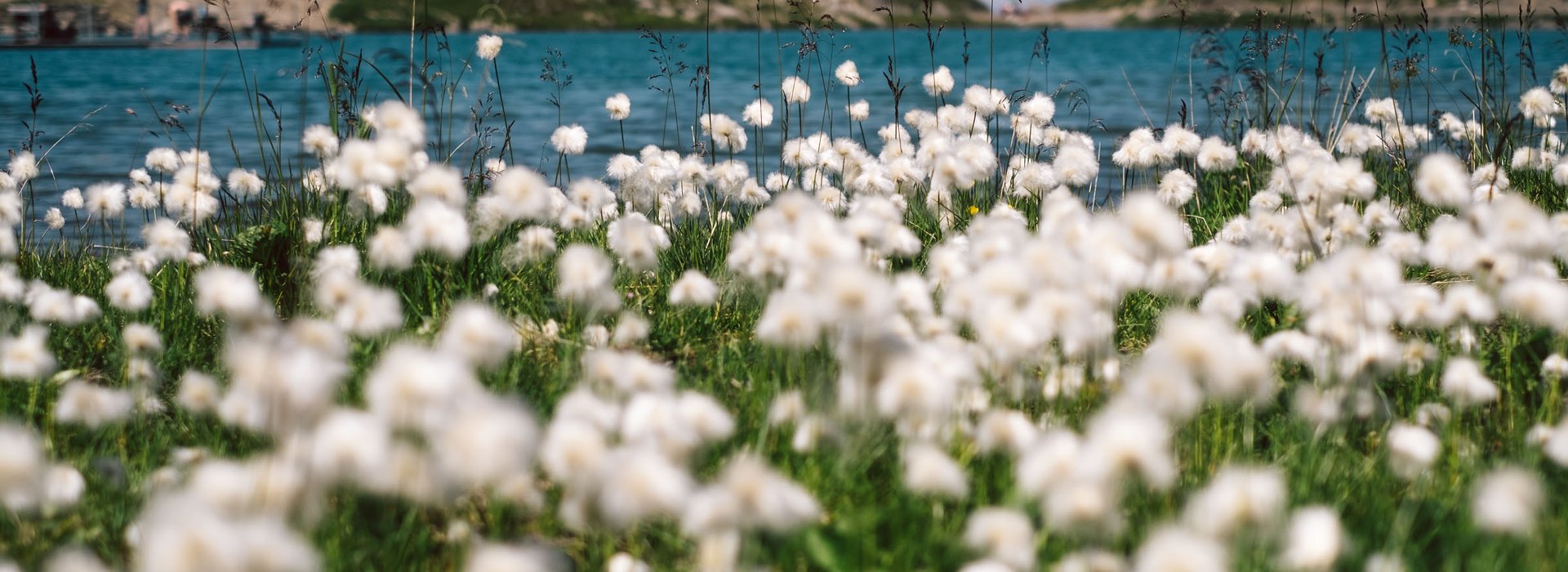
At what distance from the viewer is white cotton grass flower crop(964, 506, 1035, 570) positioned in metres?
1.66

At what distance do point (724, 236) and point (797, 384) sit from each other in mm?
1891

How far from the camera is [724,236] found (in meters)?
4.55

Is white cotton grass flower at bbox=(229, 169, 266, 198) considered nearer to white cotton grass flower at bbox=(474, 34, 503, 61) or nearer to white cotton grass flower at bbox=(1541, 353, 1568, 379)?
white cotton grass flower at bbox=(474, 34, 503, 61)

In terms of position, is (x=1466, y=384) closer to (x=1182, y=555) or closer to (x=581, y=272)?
(x=1182, y=555)

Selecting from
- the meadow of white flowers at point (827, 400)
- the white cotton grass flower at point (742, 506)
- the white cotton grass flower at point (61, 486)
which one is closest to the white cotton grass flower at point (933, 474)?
the meadow of white flowers at point (827, 400)

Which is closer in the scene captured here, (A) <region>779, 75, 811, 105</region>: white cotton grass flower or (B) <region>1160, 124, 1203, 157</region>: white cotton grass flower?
(B) <region>1160, 124, 1203, 157</region>: white cotton grass flower

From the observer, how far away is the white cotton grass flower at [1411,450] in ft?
6.71

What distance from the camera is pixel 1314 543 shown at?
1572 mm

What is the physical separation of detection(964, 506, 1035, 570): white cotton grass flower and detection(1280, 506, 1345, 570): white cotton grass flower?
36cm

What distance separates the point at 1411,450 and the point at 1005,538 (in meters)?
0.88

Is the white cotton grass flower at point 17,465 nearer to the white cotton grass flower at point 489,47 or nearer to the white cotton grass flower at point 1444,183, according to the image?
the white cotton grass flower at point 1444,183

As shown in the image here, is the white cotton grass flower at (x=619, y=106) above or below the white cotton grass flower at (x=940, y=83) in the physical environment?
below

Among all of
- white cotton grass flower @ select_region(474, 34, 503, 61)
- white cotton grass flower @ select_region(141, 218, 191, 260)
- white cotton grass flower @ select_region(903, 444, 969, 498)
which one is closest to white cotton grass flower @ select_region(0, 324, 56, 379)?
white cotton grass flower @ select_region(141, 218, 191, 260)

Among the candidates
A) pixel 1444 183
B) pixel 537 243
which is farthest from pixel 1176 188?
pixel 537 243
